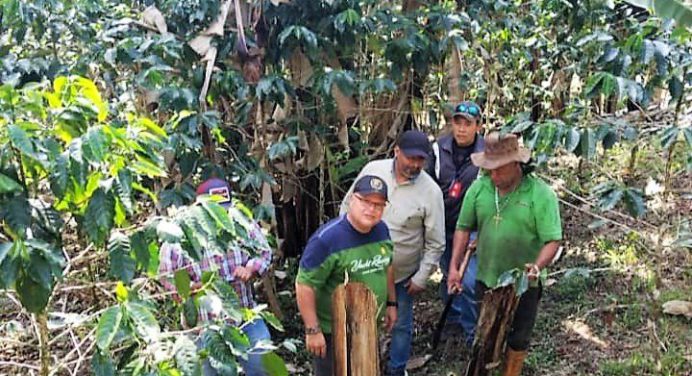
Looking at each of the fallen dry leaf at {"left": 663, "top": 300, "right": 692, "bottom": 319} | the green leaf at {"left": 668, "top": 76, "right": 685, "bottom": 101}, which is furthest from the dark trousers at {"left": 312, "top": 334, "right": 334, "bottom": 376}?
the fallen dry leaf at {"left": 663, "top": 300, "right": 692, "bottom": 319}

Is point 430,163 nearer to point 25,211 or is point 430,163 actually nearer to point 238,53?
point 238,53

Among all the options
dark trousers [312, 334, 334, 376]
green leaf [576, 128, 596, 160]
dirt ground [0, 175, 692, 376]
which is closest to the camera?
green leaf [576, 128, 596, 160]

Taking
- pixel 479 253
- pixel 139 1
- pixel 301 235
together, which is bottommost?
pixel 301 235

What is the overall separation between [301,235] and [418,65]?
167 centimetres

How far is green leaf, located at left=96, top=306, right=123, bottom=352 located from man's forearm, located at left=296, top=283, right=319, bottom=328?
138 centimetres

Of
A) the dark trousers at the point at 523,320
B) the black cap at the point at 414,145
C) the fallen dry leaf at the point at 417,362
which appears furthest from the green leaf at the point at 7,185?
the fallen dry leaf at the point at 417,362

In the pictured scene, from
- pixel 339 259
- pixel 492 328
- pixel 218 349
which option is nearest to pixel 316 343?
pixel 339 259

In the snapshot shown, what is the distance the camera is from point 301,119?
457cm

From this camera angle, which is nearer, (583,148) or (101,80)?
(583,148)

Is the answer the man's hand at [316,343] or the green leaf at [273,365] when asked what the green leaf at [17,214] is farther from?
the man's hand at [316,343]

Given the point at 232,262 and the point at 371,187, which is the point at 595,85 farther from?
the point at 232,262

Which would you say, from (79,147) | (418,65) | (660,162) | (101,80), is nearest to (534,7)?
(660,162)

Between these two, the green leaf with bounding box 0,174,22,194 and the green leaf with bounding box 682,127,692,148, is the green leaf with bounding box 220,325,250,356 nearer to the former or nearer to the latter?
the green leaf with bounding box 0,174,22,194

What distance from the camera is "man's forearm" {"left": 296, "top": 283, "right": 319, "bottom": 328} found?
320 centimetres
